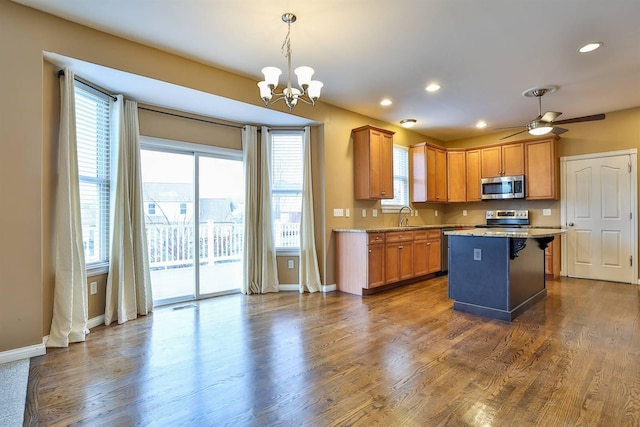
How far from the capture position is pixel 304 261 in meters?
4.87

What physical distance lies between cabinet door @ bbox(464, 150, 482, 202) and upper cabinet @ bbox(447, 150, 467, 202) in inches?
3.1

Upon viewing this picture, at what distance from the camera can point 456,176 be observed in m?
6.70

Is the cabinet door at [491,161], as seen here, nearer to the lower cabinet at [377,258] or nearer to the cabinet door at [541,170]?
the cabinet door at [541,170]

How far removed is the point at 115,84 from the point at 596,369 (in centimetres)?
497

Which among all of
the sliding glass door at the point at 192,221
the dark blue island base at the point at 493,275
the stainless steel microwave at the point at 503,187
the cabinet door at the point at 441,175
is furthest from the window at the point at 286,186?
the stainless steel microwave at the point at 503,187

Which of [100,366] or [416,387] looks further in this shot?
[100,366]

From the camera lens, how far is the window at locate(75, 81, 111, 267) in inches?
129

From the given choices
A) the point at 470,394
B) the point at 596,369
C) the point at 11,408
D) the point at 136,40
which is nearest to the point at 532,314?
the point at 596,369

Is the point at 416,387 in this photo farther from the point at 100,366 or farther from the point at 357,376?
the point at 100,366

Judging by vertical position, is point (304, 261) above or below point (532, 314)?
above

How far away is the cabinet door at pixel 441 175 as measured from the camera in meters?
6.49

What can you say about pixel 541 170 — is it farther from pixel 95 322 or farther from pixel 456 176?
pixel 95 322

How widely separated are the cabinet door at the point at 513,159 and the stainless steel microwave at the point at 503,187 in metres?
0.13

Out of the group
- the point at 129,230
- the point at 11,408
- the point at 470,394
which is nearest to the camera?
the point at 11,408
